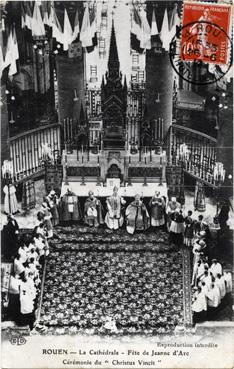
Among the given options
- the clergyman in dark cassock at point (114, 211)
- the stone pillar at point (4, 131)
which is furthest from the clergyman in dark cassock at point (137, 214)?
the stone pillar at point (4, 131)

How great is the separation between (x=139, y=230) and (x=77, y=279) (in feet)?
3.51

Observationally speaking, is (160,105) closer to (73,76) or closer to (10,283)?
(73,76)

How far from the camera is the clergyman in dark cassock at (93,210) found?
9609mm

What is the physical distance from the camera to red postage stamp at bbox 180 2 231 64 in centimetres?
897

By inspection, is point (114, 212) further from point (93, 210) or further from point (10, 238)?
point (10, 238)

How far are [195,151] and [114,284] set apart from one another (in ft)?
6.88

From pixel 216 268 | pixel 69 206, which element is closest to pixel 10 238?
pixel 69 206

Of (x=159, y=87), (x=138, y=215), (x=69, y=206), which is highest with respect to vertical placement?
(x=159, y=87)

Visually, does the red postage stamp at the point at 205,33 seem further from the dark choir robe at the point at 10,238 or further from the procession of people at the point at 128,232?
the dark choir robe at the point at 10,238

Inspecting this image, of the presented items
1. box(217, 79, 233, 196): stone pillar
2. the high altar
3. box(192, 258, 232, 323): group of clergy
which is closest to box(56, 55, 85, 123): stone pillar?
the high altar

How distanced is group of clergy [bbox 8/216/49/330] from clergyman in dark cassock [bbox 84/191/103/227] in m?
0.63

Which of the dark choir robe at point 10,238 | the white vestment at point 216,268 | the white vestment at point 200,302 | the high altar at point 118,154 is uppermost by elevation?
the high altar at point 118,154

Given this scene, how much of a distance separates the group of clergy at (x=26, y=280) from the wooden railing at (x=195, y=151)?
6.75 ft

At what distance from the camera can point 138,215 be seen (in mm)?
9578
